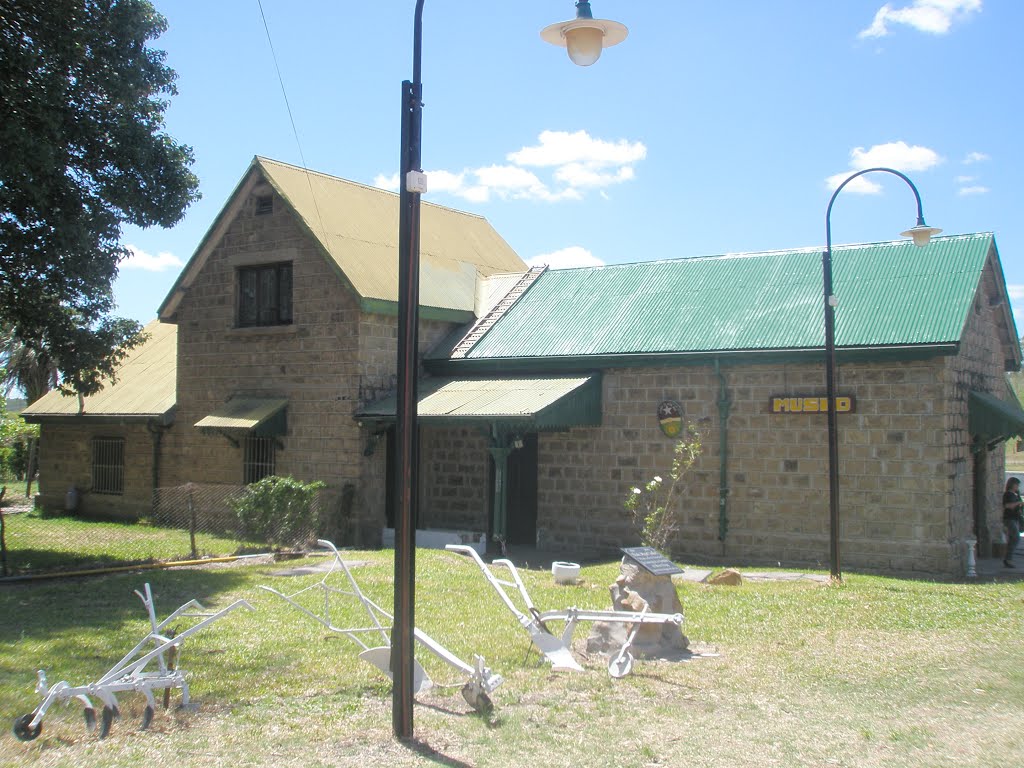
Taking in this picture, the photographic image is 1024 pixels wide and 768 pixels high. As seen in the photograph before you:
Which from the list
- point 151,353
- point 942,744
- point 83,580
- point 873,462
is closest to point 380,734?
point 942,744

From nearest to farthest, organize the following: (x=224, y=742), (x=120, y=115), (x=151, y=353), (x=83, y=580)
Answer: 1. (x=224, y=742)
2. (x=83, y=580)
3. (x=120, y=115)
4. (x=151, y=353)

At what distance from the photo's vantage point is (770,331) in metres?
15.5

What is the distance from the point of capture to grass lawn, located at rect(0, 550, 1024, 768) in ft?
20.3

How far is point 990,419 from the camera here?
14992mm

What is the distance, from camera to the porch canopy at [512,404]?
15.2 meters

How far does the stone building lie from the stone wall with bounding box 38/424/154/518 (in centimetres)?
14

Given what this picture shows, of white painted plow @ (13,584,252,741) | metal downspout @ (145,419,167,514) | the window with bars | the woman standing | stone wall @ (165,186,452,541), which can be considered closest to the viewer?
white painted plow @ (13,584,252,741)

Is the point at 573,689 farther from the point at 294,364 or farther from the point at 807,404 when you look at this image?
the point at 294,364

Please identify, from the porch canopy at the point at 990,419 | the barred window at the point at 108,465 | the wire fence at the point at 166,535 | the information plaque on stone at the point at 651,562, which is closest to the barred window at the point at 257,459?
the wire fence at the point at 166,535

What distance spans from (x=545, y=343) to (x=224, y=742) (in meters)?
12.0

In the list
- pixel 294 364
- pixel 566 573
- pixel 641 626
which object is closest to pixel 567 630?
pixel 641 626

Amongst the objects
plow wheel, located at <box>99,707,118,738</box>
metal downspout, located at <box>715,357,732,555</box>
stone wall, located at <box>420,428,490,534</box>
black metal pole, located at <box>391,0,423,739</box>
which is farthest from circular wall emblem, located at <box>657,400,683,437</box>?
plow wheel, located at <box>99,707,118,738</box>

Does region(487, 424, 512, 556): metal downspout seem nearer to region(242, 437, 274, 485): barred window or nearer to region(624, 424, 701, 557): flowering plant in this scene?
region(624, 424, 701, 557): flowering plant

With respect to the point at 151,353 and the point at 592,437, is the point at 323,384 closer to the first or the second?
the point at 592,437
